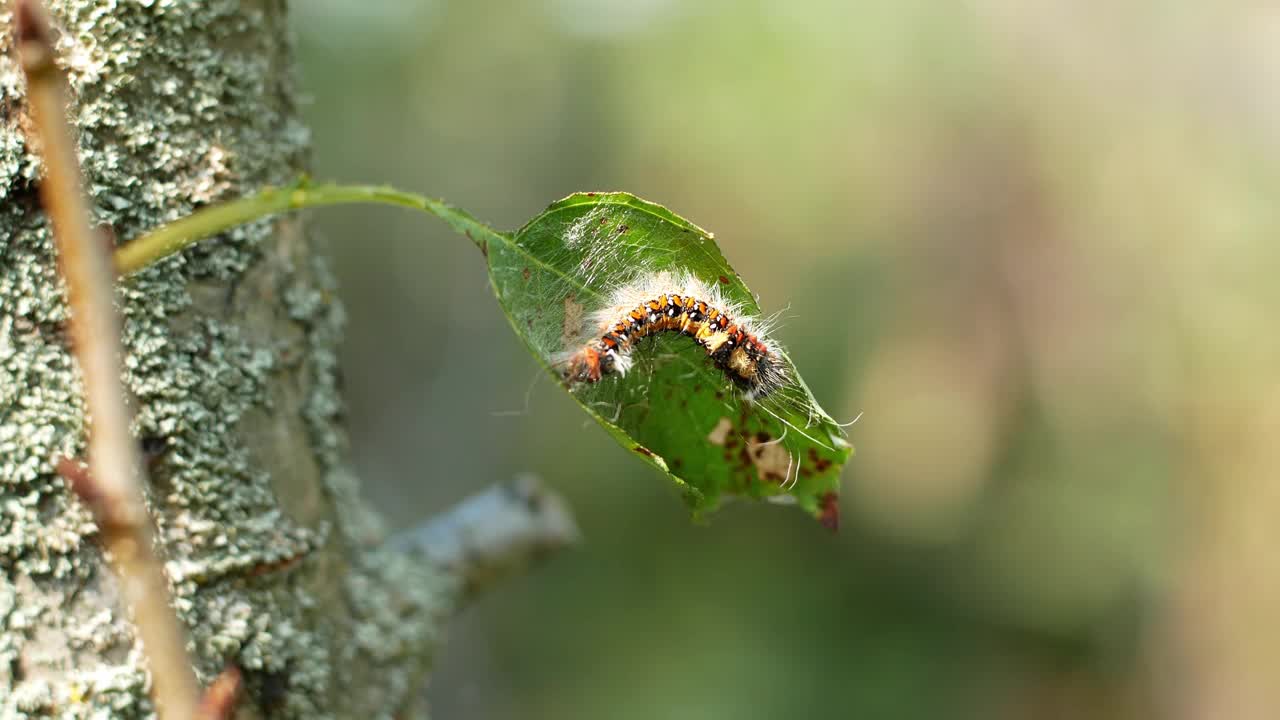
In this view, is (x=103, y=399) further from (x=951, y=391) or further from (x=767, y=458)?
(x=951, y=391)

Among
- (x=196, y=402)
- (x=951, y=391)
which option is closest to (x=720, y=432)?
(x=196, y=402)

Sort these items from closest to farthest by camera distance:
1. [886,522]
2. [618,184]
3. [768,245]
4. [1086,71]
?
1. [1086,71]
2. [886,522]
3. [768,245]
4. [618,184]

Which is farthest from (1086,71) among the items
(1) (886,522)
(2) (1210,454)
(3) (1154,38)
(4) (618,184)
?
(4) (618,184)

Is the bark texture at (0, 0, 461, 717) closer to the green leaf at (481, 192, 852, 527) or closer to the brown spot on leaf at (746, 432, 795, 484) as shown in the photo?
the green leaf at (481, 192, 852, 527)

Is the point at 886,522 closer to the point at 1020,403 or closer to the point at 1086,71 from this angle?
the point at 1020,403

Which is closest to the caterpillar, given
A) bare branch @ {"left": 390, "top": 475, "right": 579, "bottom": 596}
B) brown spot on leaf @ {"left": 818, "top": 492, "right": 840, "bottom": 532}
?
brown spot on leaf @ {"left": 818, "top": 492, "right": 840, "bottom": 532}

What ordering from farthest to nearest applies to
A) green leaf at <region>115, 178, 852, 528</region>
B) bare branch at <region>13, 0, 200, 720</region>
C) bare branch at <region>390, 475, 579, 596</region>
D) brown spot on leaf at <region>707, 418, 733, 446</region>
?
bare branch at <region>390, 475, 579, 596</region>
brown spot on leaf at <region>707, 418, 733, 446</region>
green leaf at <region>115, 178, 852, 528</region>
bare branch at <region>13, 0, 200, 720</region>
